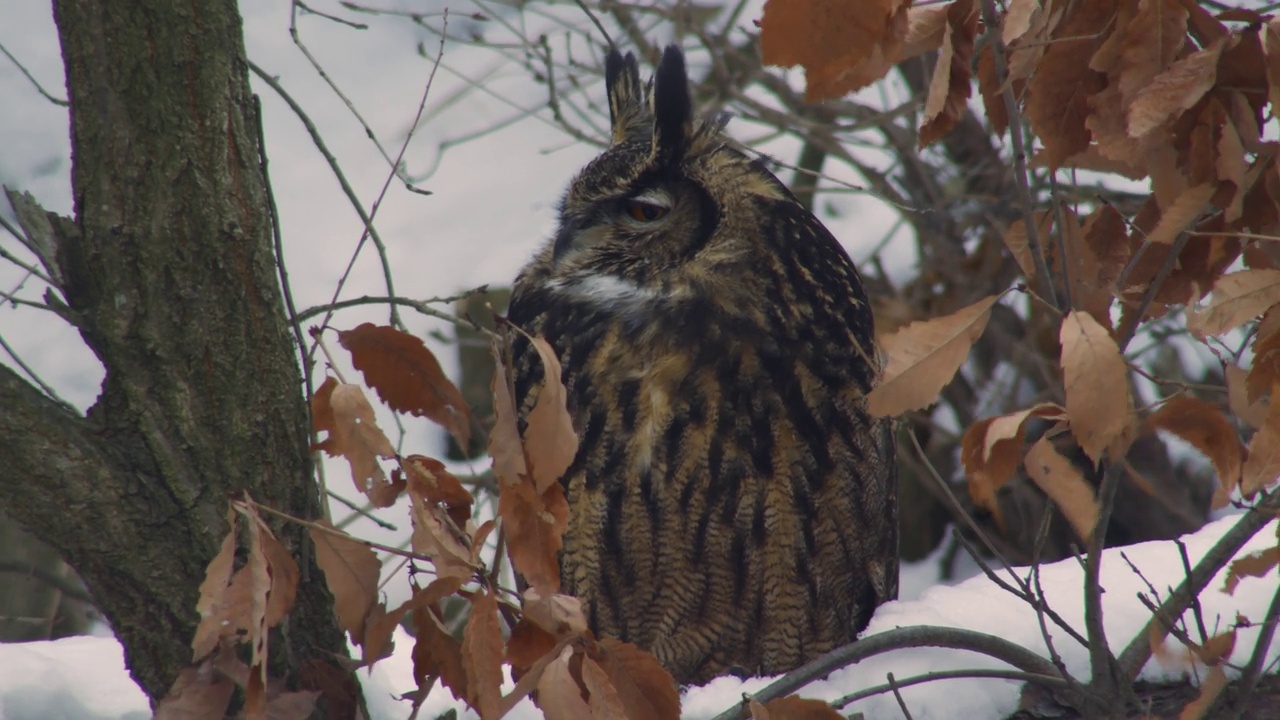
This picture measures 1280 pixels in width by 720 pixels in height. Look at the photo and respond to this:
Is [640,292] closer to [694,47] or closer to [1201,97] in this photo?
[1201,97]

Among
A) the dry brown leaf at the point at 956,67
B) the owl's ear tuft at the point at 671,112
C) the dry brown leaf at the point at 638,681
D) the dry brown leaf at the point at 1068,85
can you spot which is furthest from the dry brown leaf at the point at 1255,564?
the owl's ear tuft at the point at 671,112

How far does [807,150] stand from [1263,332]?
12.3 ft

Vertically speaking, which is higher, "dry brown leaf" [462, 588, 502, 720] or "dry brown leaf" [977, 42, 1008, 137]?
"dry brown leaf" [977, 42, 1008, 137]

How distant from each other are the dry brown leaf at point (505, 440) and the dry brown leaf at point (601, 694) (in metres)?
0.24

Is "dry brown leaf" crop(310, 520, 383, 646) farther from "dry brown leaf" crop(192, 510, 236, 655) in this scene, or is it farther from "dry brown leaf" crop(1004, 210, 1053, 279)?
"dry brown leaf" crop(1004, 210, 1053, 279)

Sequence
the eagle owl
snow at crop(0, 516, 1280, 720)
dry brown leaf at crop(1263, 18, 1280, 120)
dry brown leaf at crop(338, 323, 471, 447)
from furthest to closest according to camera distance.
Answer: the eagle owl, snow at crop(0, 516, 1280, 720), dry brown leaf at crop(338, 323, 471, 447), dry brown leaf at crop(1263, 18, 1280, 120)

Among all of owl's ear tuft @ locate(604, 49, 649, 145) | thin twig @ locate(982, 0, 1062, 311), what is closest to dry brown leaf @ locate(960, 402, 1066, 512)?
thin twig @ locate(982, 0, 1062, 311)

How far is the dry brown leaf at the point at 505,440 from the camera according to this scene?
4.99 feet

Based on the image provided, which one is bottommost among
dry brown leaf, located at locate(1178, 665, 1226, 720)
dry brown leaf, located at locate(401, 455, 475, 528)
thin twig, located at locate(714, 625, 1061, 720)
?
dry brown leaf, located at locate(1178, 665, 1226, 720)

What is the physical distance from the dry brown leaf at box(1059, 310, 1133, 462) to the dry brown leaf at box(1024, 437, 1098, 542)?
0.66ft

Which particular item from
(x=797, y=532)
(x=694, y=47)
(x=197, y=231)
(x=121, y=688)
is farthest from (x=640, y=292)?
(x=694, y=47)

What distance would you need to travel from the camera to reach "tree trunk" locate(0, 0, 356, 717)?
1906 millimetres

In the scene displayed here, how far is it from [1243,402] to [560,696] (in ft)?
3.05

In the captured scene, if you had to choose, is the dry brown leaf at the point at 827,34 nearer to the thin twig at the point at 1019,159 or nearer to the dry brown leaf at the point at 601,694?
the thin twig at the point at 1019,159
